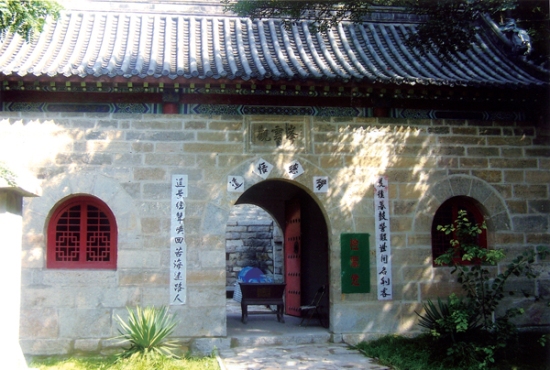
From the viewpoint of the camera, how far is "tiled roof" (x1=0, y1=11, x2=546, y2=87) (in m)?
8.57

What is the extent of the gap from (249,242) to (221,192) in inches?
354

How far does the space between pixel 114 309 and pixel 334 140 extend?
3.86m

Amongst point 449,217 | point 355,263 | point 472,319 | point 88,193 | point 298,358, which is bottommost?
point 298,358

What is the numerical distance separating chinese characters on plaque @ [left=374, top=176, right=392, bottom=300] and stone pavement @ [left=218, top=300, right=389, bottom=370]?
1010mm

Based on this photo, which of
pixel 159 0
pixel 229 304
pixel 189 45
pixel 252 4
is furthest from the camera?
pixel 229 304

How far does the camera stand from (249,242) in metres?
17.5

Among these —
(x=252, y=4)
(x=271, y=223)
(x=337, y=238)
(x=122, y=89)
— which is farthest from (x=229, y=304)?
(x=252, y=4)

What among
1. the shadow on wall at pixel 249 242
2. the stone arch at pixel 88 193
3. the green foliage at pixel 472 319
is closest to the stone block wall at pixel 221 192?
the stone arch at pixel 88 193

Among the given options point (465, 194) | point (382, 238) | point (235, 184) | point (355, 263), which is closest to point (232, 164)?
point (235, 184)

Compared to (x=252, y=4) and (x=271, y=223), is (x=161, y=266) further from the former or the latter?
(x=271, y=223)

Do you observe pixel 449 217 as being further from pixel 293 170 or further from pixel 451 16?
pixel 451 16

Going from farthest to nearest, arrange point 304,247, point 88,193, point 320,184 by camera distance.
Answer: point 304,247, point 320,184, point 88,193

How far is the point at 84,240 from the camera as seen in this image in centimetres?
852

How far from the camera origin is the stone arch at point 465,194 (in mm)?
9086
